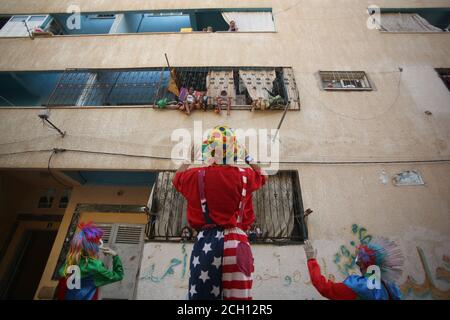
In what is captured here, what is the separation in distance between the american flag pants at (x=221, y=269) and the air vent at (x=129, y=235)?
480 centimetres

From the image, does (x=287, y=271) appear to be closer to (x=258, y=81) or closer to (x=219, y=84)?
(x=258, y=81)

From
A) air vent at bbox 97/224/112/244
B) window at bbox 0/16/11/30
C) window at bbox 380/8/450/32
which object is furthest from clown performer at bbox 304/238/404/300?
window at bbox 0/16/11/30

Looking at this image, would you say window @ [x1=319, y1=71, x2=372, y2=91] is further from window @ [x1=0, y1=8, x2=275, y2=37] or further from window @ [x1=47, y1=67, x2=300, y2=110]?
window @ [x1=0, y1=8, x2=275, y2=37]

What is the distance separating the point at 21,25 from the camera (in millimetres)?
8914

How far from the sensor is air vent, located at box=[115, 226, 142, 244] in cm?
650

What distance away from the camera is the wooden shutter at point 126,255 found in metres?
6.03

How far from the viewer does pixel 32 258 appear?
296 inches

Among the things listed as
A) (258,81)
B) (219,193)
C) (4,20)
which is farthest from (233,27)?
(4,20)

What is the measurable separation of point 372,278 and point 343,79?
6.43m

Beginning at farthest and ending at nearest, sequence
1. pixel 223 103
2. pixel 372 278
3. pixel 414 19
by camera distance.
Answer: pixel 414 19, pixel 223 103, pixel 372 278
